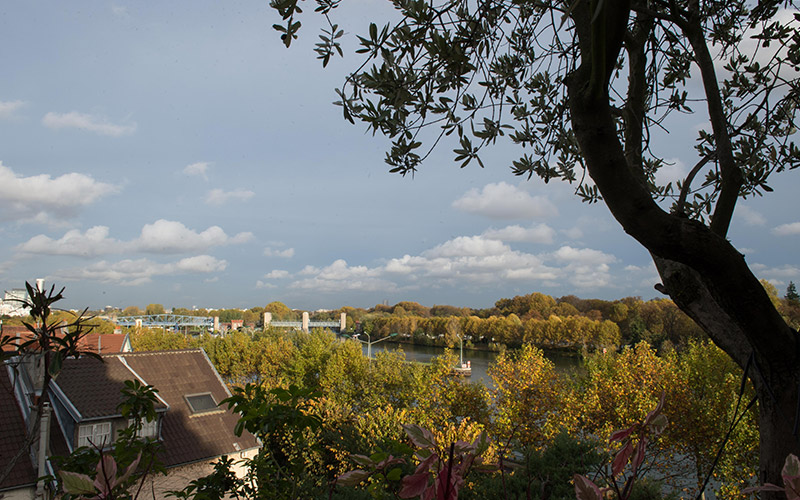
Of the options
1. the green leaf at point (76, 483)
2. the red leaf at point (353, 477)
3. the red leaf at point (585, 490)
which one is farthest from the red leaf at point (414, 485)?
the green leaf at point (76, 483)

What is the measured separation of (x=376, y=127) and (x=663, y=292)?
5.07ft

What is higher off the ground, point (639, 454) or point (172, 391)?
point (639, 454)

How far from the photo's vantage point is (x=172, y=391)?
→ 14336 millimetres

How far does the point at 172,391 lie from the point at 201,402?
0.87 meters

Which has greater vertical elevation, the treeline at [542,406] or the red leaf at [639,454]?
the red leaf at [639,454]

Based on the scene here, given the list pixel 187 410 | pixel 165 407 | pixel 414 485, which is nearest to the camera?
pixel 414 485

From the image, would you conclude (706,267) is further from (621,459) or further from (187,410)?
(187,410)

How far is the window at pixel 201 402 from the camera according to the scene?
1411 centimetres

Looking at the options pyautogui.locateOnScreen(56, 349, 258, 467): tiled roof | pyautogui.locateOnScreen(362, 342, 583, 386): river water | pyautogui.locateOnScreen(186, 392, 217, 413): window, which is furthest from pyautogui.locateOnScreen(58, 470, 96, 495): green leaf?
pyautogui.locateOnScreen(362, 342, 583, 386): river water

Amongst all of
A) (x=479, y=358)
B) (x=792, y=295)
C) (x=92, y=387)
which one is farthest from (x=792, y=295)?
(x=92, y=387)

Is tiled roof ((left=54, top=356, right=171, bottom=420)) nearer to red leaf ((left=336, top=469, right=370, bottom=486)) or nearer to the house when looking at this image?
the house

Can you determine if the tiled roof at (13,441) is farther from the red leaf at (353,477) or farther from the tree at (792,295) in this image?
the tree at (792,295)

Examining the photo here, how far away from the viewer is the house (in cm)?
1087

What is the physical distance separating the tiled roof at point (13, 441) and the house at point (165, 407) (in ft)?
1.47
